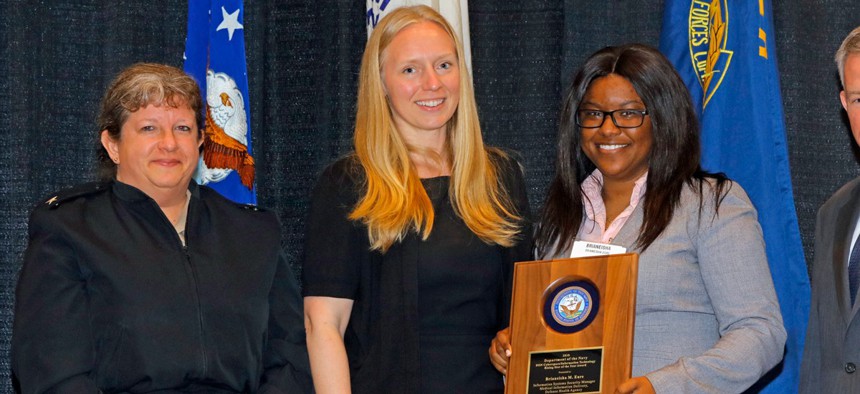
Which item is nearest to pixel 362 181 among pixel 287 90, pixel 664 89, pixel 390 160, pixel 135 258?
pixel 390 160

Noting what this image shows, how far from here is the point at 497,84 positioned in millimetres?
4422

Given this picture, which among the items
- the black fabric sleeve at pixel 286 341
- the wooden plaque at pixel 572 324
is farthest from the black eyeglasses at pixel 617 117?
the black fabric sleeve at pixel 286 341

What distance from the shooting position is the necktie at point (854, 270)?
2639mm


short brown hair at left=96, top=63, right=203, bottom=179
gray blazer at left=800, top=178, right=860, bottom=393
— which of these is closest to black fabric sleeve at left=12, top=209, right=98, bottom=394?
short brown hair at left=96, top=63, right=203, bottom=179

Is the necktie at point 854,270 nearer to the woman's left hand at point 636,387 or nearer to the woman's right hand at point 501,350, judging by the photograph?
the woman's left hand at point 636,387

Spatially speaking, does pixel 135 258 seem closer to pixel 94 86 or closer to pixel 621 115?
pixel 621 115

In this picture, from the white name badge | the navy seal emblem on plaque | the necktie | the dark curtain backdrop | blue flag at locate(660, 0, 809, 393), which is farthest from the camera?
the dark curtain backdrop

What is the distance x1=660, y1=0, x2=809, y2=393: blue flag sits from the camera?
3.52m

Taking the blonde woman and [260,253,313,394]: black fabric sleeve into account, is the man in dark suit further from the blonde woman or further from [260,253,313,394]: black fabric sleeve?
[260,253,313,394]: black fabric sleeve

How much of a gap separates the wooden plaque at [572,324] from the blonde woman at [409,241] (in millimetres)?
196

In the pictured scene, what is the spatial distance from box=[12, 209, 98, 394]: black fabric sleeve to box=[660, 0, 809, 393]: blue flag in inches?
88.3

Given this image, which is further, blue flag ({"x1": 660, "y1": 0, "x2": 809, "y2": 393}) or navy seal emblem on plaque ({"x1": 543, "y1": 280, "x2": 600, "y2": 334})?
blue flag ({"x1": 660, "y1": 0, "x2": 809, "y2": 393})

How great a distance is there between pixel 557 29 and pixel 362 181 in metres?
2.08

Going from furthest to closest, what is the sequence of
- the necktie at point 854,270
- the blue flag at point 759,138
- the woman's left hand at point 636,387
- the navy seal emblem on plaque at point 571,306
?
the blue flag at point 759,138 < the necktie at point 854,270 < the navy seal emblem on plaque at point 571,306 < the woman's left hand at point 636,387
